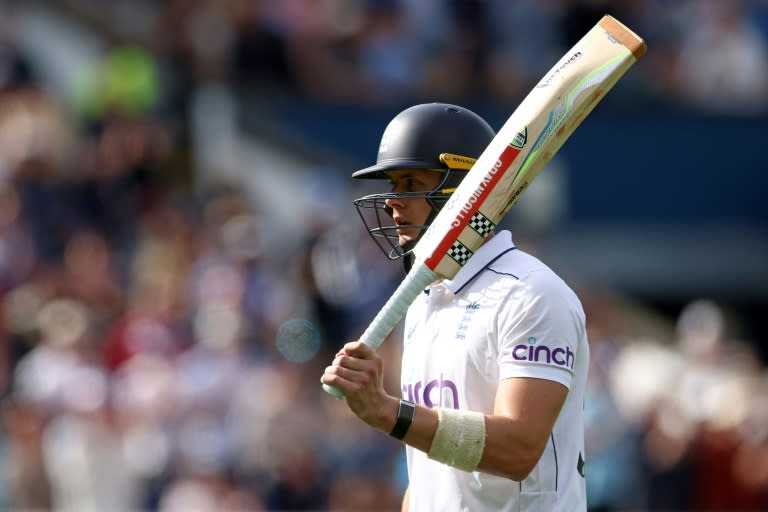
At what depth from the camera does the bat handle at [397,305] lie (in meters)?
4.51

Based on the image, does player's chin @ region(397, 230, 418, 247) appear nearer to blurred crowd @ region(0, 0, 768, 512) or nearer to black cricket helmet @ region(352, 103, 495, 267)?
black cricket helmet @ region(352, 103, 495, 267)

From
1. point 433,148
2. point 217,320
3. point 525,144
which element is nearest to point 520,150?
point 525,144

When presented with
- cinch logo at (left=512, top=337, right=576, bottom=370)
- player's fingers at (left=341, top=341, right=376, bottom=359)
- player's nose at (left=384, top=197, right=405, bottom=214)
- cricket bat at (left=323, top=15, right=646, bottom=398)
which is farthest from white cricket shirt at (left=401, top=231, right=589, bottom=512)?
player's fingers at (left=341, top=341, right=376, bottom=359)

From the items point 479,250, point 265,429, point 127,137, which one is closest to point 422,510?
point 479,250

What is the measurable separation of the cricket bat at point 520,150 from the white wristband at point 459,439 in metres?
0.45

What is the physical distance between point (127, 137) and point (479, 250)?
25.8 feet

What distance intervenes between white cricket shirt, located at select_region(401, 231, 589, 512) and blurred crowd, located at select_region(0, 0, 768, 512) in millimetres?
4515

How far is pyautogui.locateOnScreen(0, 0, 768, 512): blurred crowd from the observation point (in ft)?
32.6

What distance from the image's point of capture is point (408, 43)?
47.3ft

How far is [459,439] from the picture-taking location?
4367 millimetres

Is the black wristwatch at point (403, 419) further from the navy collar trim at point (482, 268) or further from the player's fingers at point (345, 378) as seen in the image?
the navy collar trim at point (482, 268)

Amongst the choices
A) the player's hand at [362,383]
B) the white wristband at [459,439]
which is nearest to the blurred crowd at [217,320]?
the white wristband at [459,439]

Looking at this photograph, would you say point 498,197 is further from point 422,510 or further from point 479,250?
point 422,510

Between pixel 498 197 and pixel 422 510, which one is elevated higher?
pixel 498 197
